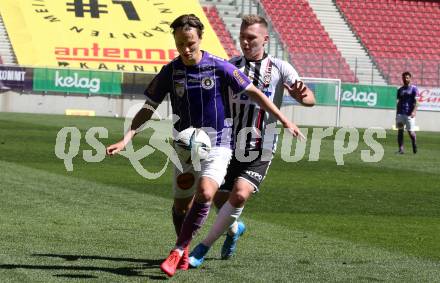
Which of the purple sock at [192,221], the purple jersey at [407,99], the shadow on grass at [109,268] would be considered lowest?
the purple jersey at [407,99]

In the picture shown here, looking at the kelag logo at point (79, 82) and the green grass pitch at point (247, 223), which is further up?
the green grass pitch at point (247, 223)

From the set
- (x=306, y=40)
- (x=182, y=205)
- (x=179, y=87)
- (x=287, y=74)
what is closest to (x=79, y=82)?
(x=306, y=40)

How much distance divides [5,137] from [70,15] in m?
23.5

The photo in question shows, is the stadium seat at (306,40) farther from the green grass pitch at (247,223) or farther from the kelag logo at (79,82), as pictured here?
the green grass pitch at (247,223)

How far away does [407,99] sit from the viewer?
28.1 m

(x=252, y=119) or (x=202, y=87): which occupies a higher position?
(x=202, y=87)

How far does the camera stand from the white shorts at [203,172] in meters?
7.77

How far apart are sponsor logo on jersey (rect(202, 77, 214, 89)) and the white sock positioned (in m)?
0.99

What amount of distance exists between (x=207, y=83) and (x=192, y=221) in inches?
41.8

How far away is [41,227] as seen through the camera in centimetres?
1010

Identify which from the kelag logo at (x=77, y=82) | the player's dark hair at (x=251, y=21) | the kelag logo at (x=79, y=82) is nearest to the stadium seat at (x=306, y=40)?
the kelag logo at (x=79, y=82)

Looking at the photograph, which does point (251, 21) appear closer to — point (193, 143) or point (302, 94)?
point (302, 94)

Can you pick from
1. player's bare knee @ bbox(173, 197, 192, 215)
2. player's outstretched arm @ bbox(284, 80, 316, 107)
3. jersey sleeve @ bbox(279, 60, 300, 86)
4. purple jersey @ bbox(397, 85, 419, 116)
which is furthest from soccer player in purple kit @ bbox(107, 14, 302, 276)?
purple jersey @ bbox(397, 85, 419, 116)

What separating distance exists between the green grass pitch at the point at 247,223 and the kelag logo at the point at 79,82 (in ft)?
73.1
